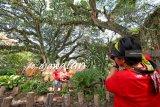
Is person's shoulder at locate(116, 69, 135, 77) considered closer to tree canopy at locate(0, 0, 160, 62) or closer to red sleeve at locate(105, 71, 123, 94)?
red sleeve at locate(105, 71, 123, 94)

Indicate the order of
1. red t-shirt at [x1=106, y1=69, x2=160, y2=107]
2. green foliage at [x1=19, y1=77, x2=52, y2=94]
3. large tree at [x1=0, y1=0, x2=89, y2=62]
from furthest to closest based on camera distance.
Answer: large tree at [x1=0, y1=0, x2=89, y2=62] < green foliage at [x1=19, y1=77, x2=52, y2=94] < red t-shirt at [x1=106, y1=69, x2=160, y2=107]

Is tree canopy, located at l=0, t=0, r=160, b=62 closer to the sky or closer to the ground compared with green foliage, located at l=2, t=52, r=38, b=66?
closer to the sky

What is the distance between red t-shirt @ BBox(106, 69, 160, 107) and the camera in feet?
4.76

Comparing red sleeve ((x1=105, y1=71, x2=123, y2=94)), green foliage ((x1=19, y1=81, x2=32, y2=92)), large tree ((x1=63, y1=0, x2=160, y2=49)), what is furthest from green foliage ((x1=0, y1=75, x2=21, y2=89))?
red sleeve ((x1=105, y1=71, x2=123, y2=94))

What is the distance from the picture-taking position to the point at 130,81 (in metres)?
1.44

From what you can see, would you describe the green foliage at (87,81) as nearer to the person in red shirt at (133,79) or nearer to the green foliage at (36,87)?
the green foliage at (36,87)

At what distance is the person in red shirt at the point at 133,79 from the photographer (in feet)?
4.78

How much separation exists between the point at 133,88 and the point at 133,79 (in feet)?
0.19

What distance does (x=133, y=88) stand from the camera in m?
1.46

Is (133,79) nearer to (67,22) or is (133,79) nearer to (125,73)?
(125,73)

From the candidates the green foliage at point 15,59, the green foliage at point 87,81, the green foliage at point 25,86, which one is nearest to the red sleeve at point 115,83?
the green foliage at point 87,81

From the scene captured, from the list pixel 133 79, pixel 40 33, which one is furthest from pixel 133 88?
pixel 40 33

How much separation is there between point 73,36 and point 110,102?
11.9 m

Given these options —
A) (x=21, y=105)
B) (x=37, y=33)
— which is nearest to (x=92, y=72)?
(x=21, y=105)
